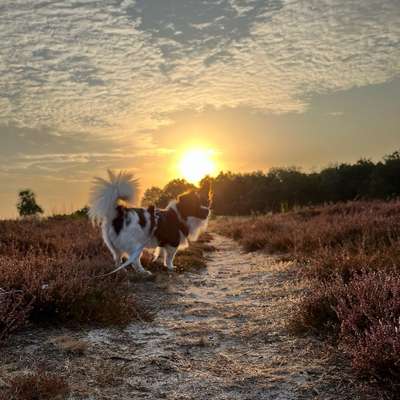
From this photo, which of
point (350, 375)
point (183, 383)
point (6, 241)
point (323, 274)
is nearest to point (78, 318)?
point (183, 383)

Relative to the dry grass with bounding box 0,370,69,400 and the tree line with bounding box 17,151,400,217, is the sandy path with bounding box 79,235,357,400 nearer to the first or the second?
the dry grass with bounding box 0,370,69,400

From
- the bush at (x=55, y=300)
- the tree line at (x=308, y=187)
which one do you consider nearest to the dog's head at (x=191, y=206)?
the bush at (x=55, y=300)

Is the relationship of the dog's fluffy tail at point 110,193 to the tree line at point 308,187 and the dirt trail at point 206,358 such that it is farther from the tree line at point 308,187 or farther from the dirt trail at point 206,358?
the tree line at point 308,187

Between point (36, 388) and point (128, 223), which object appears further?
point (128, 223)

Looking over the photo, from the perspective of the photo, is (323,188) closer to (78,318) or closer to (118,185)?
(118,185)

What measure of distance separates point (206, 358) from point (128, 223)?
4.26 m

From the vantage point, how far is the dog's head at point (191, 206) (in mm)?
9758

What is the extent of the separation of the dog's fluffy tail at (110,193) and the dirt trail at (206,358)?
1.91 meters

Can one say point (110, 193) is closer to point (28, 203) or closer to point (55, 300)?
point (55, 300)

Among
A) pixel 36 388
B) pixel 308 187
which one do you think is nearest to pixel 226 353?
pixel 36 388

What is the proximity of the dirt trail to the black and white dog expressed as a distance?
5.61 ft

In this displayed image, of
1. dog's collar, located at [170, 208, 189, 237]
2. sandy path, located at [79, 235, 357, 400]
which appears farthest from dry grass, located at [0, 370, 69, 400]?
dog's collar, located at [170, 208, 189, 237]

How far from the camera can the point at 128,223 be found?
25.8ft

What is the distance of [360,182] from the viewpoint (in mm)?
45000
